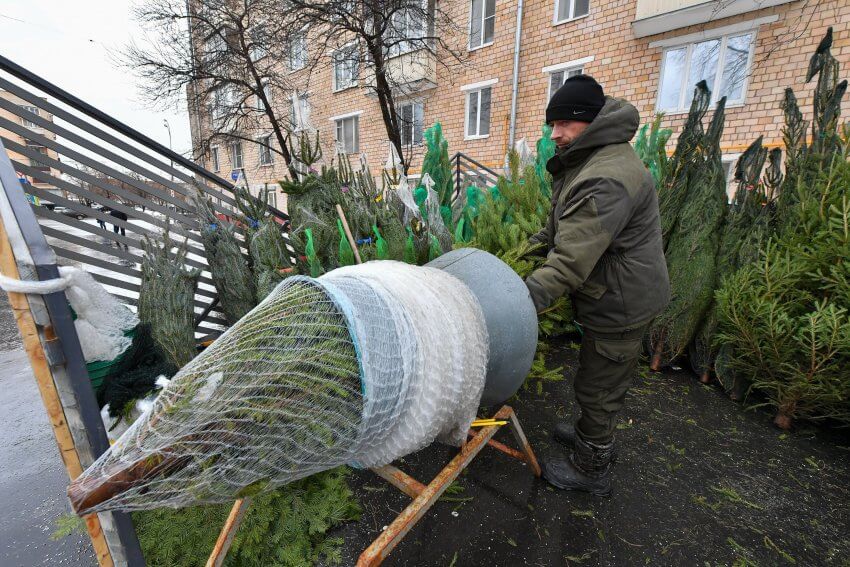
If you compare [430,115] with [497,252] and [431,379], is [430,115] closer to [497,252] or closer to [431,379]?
[497,252]

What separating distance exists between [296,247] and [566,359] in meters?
2.50

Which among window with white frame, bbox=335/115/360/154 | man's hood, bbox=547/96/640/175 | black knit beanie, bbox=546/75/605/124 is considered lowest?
man's hood, bbox=547/96/640/175

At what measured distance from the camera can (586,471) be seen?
2.04 meters

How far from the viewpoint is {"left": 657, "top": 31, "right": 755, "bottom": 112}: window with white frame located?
771 cm

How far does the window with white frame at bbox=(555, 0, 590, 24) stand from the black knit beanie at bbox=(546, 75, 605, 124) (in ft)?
32.7

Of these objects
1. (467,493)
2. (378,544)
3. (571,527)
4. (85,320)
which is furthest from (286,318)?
(571,527)

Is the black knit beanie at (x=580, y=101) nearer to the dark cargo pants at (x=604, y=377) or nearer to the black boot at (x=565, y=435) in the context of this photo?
the dark cargo pants at (x=604, y=377)

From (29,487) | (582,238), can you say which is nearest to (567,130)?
(582,238)

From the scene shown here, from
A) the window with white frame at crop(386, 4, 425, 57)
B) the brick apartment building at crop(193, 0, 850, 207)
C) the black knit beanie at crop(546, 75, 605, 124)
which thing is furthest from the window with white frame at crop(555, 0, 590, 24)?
the black knit beanie at crop(546, 75, 605, 124)

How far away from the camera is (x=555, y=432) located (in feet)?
8.13

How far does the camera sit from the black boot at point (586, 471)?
2002 millimetres

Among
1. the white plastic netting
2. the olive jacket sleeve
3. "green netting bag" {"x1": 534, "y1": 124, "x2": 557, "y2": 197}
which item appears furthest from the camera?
"green netting bag" {"x1": 534, "y1": 124, "x2": 557, "y2": 197}

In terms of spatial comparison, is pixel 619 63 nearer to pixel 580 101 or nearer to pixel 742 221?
pixel 742 221

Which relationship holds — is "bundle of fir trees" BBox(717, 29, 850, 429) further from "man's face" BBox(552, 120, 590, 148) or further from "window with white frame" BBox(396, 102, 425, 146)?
"window with white frame" BBox(396, 102, 425, 146)
